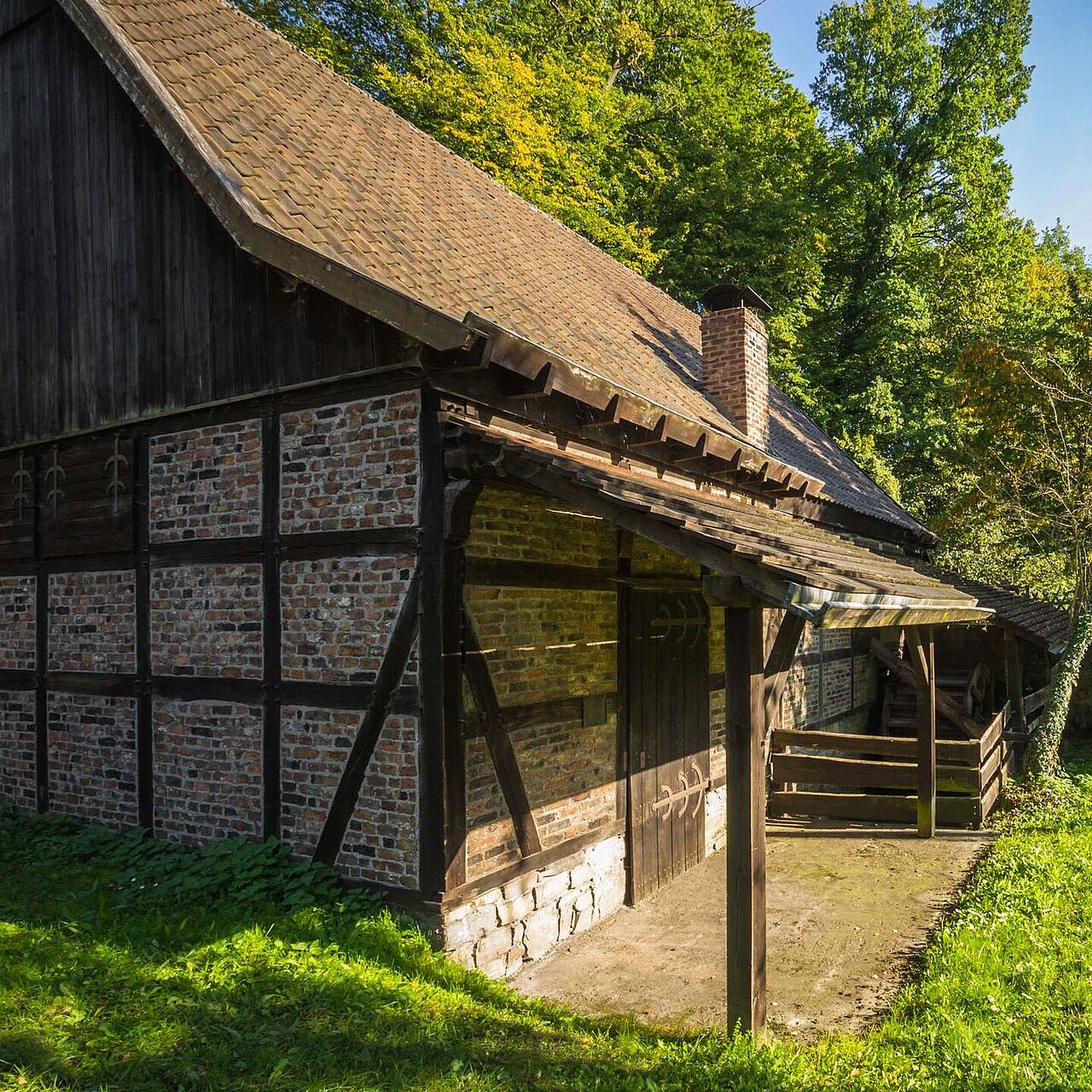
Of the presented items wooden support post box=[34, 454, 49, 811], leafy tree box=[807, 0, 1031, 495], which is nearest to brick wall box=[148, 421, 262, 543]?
wooden support post box=[34, 454, 49, 811]

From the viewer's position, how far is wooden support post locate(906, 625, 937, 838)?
9.23 meters

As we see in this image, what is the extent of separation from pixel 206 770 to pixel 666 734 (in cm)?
375

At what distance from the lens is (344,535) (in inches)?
226

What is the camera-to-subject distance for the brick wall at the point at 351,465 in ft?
18.0

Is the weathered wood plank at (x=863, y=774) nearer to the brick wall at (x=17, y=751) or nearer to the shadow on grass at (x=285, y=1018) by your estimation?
the shadow on grass at (x=285, y=1018)

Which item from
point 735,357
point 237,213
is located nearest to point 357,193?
point 237,213

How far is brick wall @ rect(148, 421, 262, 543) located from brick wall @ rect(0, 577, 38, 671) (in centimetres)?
180

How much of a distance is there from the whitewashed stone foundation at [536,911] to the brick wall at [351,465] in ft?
7.97

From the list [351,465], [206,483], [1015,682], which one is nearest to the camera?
[351,465]

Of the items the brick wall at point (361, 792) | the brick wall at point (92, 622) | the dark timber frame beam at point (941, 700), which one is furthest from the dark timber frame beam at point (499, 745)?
the dark timber frame beam at point (941, 700)

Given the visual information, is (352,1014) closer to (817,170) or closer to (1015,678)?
(1015,678)

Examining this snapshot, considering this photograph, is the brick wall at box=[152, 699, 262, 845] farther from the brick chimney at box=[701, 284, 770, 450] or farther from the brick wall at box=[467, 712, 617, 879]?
the brick chimney at box=[701, 284, 770, 450]

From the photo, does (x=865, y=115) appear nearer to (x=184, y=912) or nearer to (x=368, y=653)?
(x=368, y=653)

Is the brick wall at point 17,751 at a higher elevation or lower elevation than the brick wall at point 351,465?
lower
